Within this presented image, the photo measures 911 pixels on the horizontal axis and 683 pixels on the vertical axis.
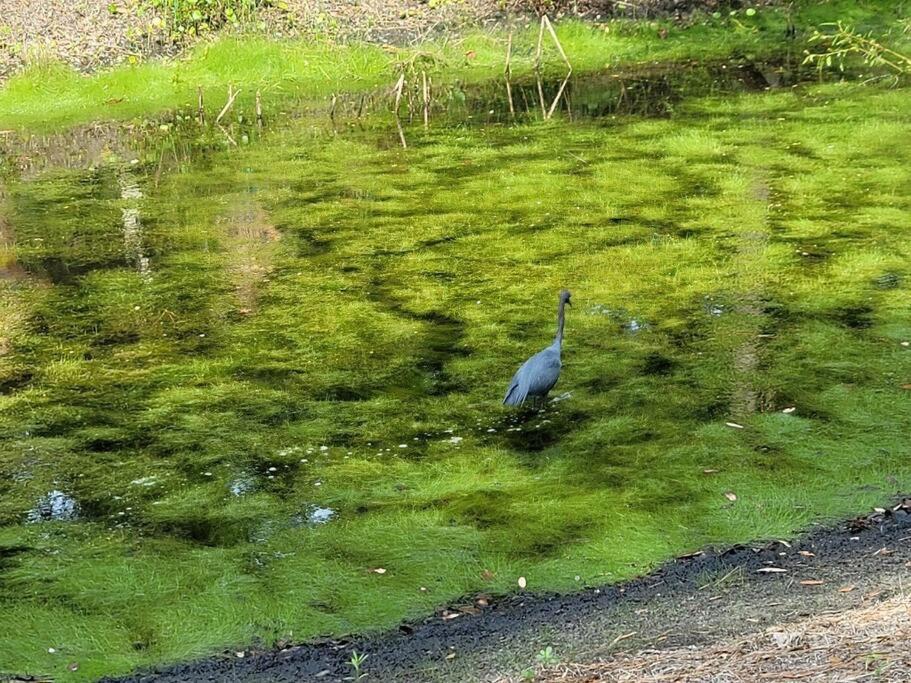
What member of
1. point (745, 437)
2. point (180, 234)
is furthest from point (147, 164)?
point (745, 437)

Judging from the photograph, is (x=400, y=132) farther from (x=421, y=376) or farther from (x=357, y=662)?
(x=357, y=662)

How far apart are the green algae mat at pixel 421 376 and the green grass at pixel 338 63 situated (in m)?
2.94

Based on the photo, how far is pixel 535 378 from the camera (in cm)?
465

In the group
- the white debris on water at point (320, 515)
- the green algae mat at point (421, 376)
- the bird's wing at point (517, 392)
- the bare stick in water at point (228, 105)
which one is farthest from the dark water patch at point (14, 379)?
the bare stick in water at point (228, 105)

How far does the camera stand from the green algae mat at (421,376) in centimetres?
377

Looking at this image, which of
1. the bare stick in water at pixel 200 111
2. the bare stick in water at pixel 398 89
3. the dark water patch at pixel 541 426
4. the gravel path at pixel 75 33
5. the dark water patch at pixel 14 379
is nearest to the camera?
the dark water patch at pixel 541 426

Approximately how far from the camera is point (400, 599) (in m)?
3.59

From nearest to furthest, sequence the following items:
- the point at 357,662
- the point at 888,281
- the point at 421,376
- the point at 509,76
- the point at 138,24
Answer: the point at 357,662 → the point at 421,376 → the point at 888,281 → the point at 509,76 → the point at 138,24

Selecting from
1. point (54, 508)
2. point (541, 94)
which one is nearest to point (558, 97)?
point (541, 94)

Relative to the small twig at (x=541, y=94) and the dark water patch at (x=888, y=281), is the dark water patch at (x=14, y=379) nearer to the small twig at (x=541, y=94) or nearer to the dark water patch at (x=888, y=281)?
the dark water patch at (x=888, y=281)

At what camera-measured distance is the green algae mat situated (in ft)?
12.4

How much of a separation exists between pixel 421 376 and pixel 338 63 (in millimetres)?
8575

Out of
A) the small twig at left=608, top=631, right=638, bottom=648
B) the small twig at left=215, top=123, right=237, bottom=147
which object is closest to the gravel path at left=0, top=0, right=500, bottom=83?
the small twig at left=215, top=123, right=237, bottom=147

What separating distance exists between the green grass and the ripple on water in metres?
7.94
